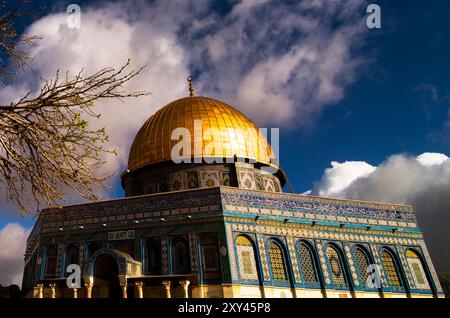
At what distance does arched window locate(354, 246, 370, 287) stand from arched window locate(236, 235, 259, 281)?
5201 mm

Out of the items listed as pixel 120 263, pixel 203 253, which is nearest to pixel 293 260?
pixel 203 253

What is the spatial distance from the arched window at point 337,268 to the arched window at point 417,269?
3692 millimetres

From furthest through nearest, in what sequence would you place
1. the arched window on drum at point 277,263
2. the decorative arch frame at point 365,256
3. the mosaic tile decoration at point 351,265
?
the decorative arch frame at point 365,256 < the mosaic tile decoration at point 351,265 < the arched window on drum at point 277,263

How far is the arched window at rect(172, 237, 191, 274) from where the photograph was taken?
15.1 metres

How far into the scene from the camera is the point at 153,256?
1556 centimetres

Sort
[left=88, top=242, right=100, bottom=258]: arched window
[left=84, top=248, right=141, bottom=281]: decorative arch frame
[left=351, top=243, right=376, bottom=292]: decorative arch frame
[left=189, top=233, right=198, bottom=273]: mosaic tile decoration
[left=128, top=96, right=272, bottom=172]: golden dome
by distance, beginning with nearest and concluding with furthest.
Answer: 1. [left=84, top=248, right=141, bottom=281]: decorative arch frame
2. [left=189, top=233, right=198, bottom=273]: mosaic tile decoration
3. [left=88, top=242, right=100, bottom=258]: arched window
4. [left=351, top=243, right=376, bottom=292]: decorative arch frame
5. [left=128, top=96, right=272, bottom=172]: golden dome

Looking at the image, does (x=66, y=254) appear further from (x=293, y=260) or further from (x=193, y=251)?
(x=293, y=260)

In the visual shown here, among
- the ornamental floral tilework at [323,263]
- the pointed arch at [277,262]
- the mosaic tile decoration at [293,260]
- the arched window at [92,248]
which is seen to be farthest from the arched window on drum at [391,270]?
the arched window at [92,248]

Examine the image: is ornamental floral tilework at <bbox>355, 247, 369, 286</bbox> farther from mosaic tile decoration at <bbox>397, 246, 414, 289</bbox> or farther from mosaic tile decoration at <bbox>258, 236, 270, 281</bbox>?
mosaic tile decoration at <bbox>258, 236, 270, 281</bbox>

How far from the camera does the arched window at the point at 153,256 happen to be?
50.2 ft

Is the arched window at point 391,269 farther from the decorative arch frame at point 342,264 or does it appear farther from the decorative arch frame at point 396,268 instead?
the decorative arch frame at point 342,264

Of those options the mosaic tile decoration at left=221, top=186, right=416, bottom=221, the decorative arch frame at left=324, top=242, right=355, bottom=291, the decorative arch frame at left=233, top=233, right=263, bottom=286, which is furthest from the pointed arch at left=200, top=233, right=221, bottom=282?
the decorative arch frame at left=324, top=242, right=355, bottom=291

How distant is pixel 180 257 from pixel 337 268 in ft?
22.9
